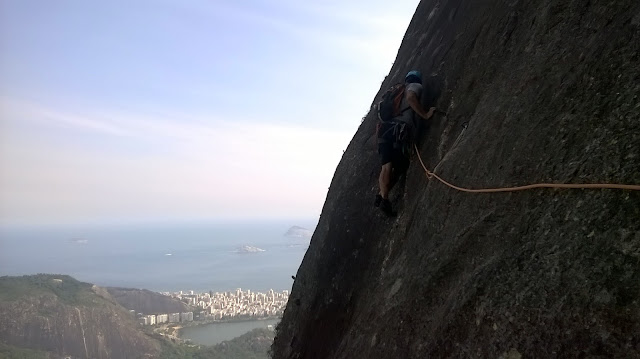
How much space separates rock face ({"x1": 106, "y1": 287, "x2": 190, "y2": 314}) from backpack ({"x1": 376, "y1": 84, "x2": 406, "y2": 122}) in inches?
3930

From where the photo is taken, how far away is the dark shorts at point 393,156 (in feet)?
26.4

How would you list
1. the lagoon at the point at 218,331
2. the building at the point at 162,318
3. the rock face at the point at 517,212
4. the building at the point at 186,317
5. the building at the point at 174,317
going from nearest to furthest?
the rock face at the point at 517,212
the lagoon at the point at 218,331
the building at the point at 162,318
the building at the point at 174,317
the building at the point at 186,317

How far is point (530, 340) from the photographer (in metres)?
3.31

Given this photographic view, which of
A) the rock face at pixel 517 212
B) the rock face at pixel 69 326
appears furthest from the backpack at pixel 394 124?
the rock face at pixel 69 326

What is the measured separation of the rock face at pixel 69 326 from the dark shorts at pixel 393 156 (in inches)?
2681

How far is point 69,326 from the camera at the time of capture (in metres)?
69.8

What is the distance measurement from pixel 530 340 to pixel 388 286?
311 cm

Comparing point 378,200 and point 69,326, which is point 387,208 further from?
point 69,326

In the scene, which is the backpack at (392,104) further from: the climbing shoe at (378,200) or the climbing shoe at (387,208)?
the climbing shoe at (387,208)

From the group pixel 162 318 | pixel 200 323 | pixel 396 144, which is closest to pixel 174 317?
pixel 162 318

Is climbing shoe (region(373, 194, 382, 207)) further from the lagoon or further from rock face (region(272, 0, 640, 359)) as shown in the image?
the lagoon

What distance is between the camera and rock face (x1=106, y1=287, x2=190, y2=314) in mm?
→ 98625

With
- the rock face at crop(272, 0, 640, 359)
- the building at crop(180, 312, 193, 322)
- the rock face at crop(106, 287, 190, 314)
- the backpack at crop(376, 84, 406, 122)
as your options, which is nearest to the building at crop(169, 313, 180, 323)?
the building at crop(180, 312, 193, 322)

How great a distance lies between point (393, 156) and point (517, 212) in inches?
157
